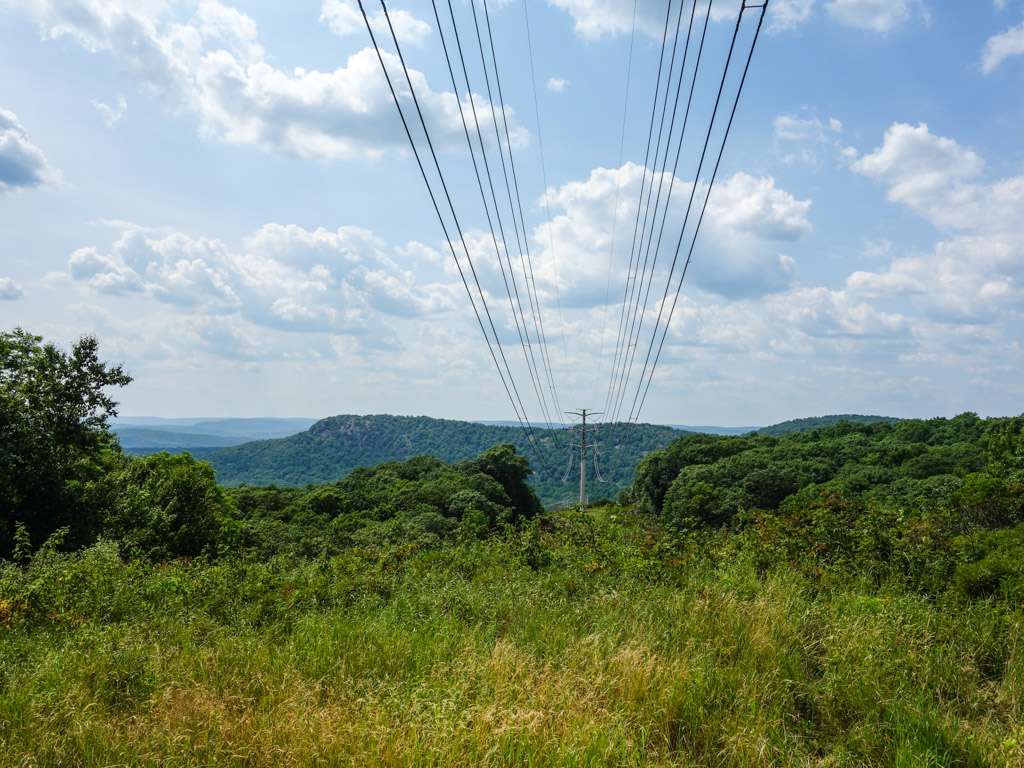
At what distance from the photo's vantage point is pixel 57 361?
65.3ft

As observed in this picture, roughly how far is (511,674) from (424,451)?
181541mm

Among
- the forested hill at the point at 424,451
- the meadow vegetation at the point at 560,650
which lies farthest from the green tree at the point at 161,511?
the forested hill at the point at 424,451

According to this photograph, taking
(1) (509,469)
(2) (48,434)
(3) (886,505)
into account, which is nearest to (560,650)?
(3) (886,505)

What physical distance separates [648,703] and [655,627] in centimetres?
148

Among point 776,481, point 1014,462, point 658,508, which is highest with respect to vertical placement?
point 1014,462

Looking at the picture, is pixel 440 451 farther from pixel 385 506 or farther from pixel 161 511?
pixel 161 511

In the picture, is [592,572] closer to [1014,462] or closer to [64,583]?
[64,583]

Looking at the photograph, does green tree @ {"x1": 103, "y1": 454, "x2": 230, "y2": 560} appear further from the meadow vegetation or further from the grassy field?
the grassy field

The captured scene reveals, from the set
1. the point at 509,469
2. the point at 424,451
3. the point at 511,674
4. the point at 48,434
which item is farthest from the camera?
the point at 424,451

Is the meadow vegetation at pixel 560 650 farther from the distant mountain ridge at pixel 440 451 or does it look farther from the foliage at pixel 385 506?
the distant mountain ridge at pixel 440 451

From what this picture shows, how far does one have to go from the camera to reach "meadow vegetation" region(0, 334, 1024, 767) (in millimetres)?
3854

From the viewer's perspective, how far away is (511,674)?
15.3 ft

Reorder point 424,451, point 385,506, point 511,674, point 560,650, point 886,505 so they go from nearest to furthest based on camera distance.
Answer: point 511,674 < point 560,650 < point 886,505 < point 385,506 < point 424,451

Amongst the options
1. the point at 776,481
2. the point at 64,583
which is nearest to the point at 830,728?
the point at 64,583
